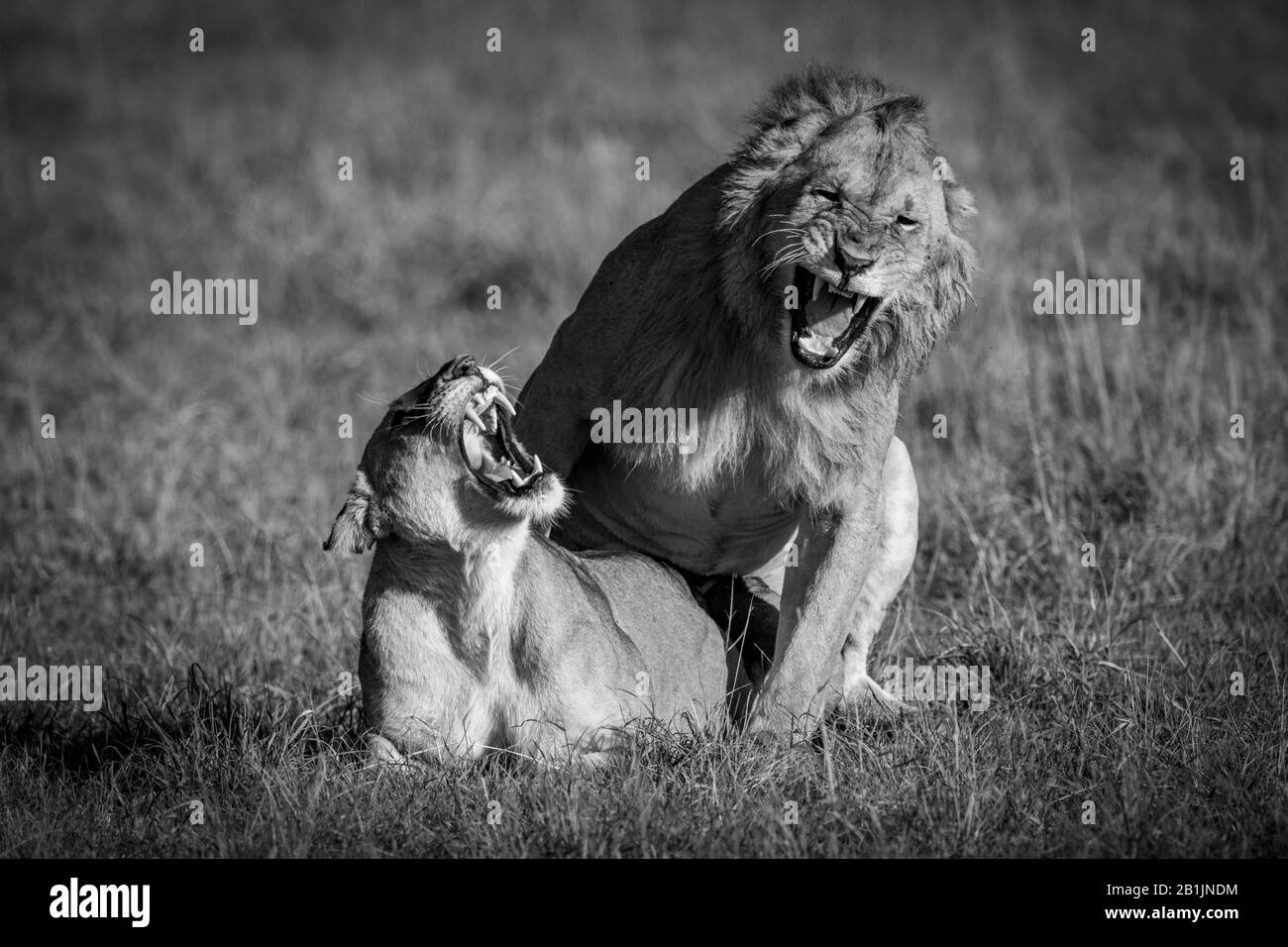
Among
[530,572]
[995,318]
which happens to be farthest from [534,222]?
[530,572]

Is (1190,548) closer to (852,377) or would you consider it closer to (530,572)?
(852,377)

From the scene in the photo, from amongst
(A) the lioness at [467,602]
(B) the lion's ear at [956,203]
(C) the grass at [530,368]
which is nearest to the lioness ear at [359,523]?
(A) the lioness at [467,602]

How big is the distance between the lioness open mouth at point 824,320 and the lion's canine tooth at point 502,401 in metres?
0.85

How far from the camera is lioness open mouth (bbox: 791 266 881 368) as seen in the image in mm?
4988

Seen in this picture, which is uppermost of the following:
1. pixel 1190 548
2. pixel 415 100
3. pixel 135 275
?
pixel 415 100

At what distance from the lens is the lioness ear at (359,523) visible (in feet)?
15.9

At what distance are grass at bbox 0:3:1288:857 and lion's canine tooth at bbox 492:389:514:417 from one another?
101 cm

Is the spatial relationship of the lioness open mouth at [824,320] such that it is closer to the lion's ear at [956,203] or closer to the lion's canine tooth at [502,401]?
the lion's ear at [956,203]

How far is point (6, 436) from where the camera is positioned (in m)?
9.60

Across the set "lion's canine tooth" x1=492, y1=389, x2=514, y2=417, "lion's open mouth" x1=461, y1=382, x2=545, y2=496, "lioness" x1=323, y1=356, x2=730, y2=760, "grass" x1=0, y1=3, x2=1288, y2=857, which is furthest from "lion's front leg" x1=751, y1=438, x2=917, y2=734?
"lion's canine tooth" x1=492, y1=389, x2=514, y2=417

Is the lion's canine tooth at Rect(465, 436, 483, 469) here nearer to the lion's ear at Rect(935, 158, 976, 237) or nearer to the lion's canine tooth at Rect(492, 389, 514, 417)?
the lion's canine tooth at Rect(492, 389, 514, 417)

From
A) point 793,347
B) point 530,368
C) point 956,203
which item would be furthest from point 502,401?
point 530,368

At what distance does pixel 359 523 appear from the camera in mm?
4859

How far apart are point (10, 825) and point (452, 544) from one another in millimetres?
1432
